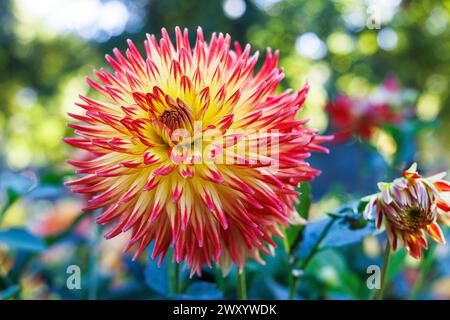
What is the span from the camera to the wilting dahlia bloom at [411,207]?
0.45 metres

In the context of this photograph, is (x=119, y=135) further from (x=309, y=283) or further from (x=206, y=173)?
(x=309, y=283)

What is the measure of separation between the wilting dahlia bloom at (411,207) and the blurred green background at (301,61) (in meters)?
0.23

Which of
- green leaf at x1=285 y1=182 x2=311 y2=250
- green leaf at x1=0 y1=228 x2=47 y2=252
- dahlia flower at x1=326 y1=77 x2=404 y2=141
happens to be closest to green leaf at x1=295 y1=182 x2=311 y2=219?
green leaf at x1=285 y1=182 x2=311 y2=250

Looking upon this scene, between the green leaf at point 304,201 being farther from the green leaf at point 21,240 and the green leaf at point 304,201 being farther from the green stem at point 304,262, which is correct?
the green leaf at point 21,240

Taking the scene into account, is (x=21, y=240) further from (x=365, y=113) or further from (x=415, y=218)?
(x=365, y=113)

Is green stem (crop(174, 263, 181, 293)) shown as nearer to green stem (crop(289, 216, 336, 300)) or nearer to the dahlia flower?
green stem (crop(289, 216, 336, 300))

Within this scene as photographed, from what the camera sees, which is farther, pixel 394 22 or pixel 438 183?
pixel 394 22

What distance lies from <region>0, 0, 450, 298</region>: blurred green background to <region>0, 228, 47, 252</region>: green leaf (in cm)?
12

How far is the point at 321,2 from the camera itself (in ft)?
11.1

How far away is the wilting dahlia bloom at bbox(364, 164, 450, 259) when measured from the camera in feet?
1.48

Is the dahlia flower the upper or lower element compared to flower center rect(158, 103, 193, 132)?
upper

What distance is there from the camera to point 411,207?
45cm
